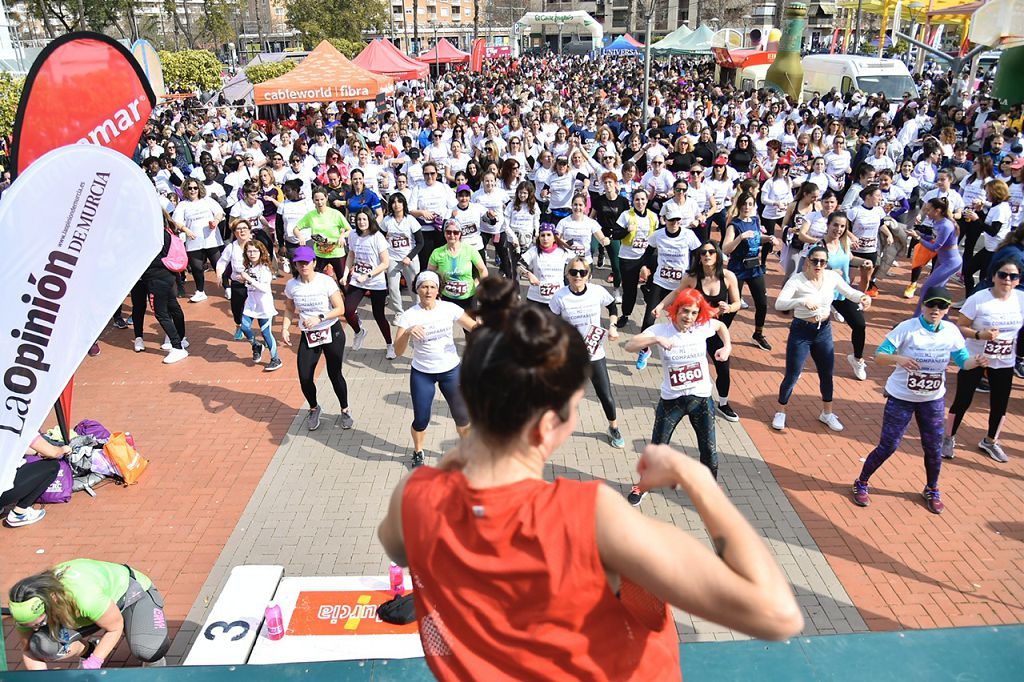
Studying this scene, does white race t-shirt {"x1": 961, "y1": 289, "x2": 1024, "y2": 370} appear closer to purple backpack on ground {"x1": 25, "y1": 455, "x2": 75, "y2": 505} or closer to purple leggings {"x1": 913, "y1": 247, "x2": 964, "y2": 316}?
purple leggings {"x1": 913, "y1": 247, "x2": 964, "y2": 316}

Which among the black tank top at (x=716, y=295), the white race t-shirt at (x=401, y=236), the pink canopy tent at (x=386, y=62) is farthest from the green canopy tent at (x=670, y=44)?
the black tank top at (x=716, y=295)

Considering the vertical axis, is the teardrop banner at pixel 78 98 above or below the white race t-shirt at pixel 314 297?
above

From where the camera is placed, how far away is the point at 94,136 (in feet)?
12.9

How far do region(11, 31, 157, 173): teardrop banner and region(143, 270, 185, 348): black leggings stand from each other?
517cm

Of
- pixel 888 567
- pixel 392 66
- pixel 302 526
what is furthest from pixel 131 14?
pixel 888 567

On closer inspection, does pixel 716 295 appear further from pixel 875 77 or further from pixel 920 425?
pixel 875 77

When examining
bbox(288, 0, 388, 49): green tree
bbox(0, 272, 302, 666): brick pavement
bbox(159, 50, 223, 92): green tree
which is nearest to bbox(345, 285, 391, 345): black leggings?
bbox(0, 272, 302, 666): brick pavement

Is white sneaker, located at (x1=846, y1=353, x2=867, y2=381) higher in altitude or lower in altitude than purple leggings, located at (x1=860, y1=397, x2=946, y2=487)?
lower

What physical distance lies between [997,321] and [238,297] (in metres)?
8.30

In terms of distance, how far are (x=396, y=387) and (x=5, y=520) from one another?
3.88 meters

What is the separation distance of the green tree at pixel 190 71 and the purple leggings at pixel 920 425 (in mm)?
31978

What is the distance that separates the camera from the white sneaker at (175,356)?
9.23 m

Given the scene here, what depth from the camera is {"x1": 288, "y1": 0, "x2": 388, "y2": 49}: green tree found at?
47469mm

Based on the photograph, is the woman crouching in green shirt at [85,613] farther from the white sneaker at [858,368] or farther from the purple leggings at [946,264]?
the purple leggings at [946,264]
